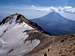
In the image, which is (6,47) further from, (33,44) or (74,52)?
(74,52)

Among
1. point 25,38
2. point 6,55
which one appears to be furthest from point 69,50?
point 25,38

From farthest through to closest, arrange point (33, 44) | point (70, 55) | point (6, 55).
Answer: point (6, 55), point (33, 44), point (70, 55)

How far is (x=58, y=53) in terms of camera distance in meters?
33.1

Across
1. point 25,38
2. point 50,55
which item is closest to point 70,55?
point 50,55

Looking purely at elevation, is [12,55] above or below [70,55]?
below

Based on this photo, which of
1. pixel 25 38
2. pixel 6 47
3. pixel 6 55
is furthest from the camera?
pixel 6 47

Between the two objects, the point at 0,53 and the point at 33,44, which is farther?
the point at 0,53

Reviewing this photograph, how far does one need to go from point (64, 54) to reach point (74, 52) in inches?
63.1

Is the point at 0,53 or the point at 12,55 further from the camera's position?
the point at 0,53

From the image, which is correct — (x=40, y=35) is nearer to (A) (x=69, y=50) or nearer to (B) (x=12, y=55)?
(B) (x=12, y=55)

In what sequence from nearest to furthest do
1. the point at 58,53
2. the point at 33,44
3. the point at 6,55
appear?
the point at 58,53 → the point at 33,44 → the point at 6,55

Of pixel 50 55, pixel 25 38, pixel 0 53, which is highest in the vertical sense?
pixel 50 55

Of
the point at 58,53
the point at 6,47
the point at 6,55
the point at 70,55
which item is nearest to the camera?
the point at 70,55

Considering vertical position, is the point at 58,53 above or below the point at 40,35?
above
